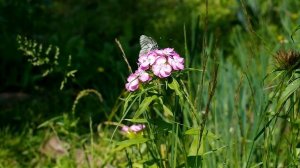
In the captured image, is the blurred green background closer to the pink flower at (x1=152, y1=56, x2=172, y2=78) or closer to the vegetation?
the vegetation

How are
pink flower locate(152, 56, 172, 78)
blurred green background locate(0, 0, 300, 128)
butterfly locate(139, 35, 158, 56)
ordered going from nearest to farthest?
1. pink flower locate(152, 56, 172, 78)
2. butterfly locate(139, 35, 158, 56)
3. blurred green background locate(0, 0, 300, 128)

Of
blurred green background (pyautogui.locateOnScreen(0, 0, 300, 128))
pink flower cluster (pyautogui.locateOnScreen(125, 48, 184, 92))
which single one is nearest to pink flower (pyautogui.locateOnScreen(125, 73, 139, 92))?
pink flower cluster (pyautogui.locateOnScreen(125, 48, 184, 92))

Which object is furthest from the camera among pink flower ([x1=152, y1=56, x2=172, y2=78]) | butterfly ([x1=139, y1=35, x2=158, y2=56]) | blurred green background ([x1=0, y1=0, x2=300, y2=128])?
blurred green background ([x1=0, y1=0, x2=300, y2=128])

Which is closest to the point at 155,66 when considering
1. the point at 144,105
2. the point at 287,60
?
the point at 144,105

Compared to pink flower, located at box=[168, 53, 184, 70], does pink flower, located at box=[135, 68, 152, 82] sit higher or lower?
lower

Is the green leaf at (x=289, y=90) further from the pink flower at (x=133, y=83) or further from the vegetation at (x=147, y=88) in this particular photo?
the pink flower at (x=133, y=83)

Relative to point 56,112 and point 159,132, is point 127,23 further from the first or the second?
point 159,132

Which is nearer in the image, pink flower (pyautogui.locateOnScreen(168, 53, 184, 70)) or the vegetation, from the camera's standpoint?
pink flower (pyautogui.locateOnScreen(168, 53, 184, 70))

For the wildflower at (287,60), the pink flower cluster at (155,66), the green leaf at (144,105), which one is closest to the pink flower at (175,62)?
the pink flower cluster at (155,66)
